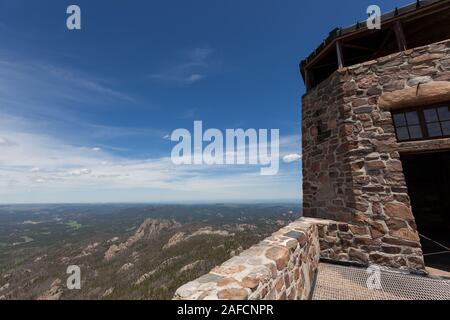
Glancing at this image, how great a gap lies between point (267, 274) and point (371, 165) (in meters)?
4.53

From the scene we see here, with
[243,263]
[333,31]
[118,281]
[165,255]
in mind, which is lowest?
[118,281]

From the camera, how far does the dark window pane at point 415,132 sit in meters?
5.44

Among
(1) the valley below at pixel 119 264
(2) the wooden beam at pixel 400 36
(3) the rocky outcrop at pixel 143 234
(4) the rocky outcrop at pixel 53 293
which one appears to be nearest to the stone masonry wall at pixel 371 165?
(2) the wooden beam at pixel 400 36

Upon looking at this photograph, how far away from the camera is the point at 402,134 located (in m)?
5.59

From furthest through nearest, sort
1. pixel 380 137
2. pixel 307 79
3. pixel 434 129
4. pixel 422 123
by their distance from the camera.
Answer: pixel 307 79
pixel 380 137
pixel 422 123
pixel 434 129

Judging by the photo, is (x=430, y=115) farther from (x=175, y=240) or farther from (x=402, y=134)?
(x=175, y=240)

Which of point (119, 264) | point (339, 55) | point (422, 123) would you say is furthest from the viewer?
point (119, 264)

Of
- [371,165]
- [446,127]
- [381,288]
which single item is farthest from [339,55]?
[381,288]

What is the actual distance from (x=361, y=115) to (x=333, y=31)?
9.99 ft

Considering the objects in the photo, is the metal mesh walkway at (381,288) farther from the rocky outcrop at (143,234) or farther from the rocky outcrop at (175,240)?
the rocky outcrop at (143,234)
